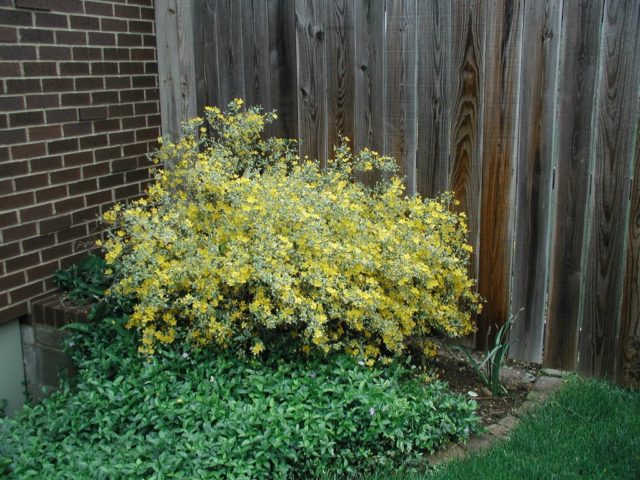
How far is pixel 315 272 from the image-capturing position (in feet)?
11.0

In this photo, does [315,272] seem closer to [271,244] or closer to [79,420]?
[271,244]

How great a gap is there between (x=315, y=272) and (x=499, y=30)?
66.2 inches

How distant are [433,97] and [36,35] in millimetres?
2371

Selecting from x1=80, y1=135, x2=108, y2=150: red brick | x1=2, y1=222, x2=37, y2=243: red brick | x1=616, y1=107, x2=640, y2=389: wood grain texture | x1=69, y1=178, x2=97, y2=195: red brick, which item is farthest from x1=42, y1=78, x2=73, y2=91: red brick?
x1=616, y1=107, x2=640, y2=389: wood grain texture

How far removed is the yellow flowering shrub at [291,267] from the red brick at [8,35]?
1.12 metres

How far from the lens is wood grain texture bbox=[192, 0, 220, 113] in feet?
15.5

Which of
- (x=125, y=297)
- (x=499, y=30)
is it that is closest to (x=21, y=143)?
(x=125, y=297)

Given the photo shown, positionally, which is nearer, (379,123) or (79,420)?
(79,420)

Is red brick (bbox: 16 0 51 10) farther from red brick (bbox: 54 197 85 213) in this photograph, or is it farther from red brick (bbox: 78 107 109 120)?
red brick (bbox: 54 197 85 213)

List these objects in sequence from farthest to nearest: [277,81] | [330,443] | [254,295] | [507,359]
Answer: [277,81], [507,359], [254,295], [330,443]

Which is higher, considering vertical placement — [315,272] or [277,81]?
[277,81]

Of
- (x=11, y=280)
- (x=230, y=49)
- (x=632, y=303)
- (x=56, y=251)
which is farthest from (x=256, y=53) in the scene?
(x=632, y=303)

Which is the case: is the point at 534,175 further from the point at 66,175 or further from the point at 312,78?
the point at 66,175

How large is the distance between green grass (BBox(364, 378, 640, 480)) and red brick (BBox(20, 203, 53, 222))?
256 cm
